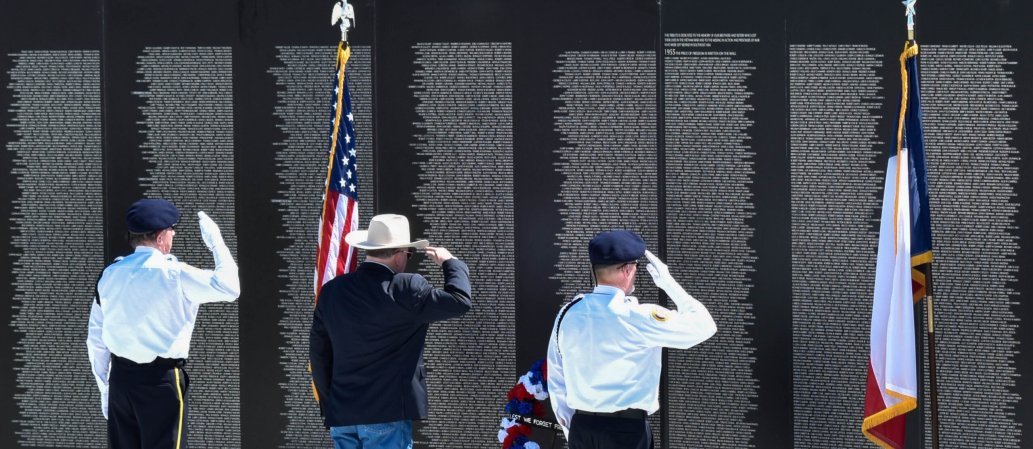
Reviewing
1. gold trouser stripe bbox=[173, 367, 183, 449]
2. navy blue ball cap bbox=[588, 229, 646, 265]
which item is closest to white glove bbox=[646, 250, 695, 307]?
navy blue ball cap bbox=[588, 229, 646, 265]

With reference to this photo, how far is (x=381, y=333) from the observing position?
5344mm

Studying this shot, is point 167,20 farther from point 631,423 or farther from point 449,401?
point 631,423

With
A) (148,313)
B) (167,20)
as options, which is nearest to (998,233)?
(148,313)

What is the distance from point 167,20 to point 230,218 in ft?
4.92

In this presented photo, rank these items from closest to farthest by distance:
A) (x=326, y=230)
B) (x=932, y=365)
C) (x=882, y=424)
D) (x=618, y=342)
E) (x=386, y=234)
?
1. (x=618, y=342)
2. (x=386, y=234)
3. (x=932, y=365)
4. (x=882, y=424)
5. (x=326, y=230)

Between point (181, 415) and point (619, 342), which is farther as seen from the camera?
point (181, 415)

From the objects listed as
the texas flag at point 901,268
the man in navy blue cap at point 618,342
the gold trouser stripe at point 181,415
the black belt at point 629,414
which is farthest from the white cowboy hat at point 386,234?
the texas flag at point 901,268

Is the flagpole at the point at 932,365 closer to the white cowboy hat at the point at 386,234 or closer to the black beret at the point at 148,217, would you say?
the white cowboy hat at the point at 386,234

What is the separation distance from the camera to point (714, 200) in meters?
6.82

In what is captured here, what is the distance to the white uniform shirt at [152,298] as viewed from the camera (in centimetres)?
567

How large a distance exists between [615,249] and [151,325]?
2714 mm

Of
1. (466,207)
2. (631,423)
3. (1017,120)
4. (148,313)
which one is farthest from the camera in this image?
(466,207)

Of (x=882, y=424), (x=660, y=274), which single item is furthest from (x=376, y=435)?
(x=882, y=424)

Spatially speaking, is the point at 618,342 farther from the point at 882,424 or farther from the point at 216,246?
the point at 216,246
